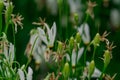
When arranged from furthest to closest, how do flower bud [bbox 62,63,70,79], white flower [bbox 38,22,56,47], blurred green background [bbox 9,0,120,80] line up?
blurred green background [bbox 9,0,120,80] → white flower [bbox 38,22,56,47] → flower bud [bbox 62,63,70,79]

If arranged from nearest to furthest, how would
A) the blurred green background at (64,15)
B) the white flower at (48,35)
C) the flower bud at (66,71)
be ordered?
the flower bud at (66,71)
the white flower at (48,35)
the blurred green background at (64,15)

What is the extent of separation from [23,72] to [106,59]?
0.25 metres

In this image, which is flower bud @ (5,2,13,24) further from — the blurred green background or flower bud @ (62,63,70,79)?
the blurred green background

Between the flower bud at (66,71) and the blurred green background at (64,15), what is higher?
the flower bud at (66,71)

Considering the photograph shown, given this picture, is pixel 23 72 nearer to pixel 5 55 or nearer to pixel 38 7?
pixel 5 55

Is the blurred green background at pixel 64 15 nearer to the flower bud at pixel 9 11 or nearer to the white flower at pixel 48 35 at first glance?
the white flower at pixel 48 35

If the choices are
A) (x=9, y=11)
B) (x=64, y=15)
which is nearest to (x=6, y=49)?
(x=9, y=11)

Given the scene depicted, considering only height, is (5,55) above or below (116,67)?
above

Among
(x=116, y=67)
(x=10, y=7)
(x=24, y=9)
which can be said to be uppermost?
(x=10, y=7)

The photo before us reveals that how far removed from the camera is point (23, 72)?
1690 millimetres

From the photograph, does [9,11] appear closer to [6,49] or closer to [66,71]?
[6,49]

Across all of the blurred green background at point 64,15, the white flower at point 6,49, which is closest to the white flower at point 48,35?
the white flower at point 6,49

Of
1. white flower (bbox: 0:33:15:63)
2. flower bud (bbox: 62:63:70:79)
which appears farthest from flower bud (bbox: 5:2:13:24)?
flower bud (bbox: 62:63:70:79)

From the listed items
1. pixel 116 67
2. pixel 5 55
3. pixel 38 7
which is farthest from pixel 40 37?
pixel 38 7
